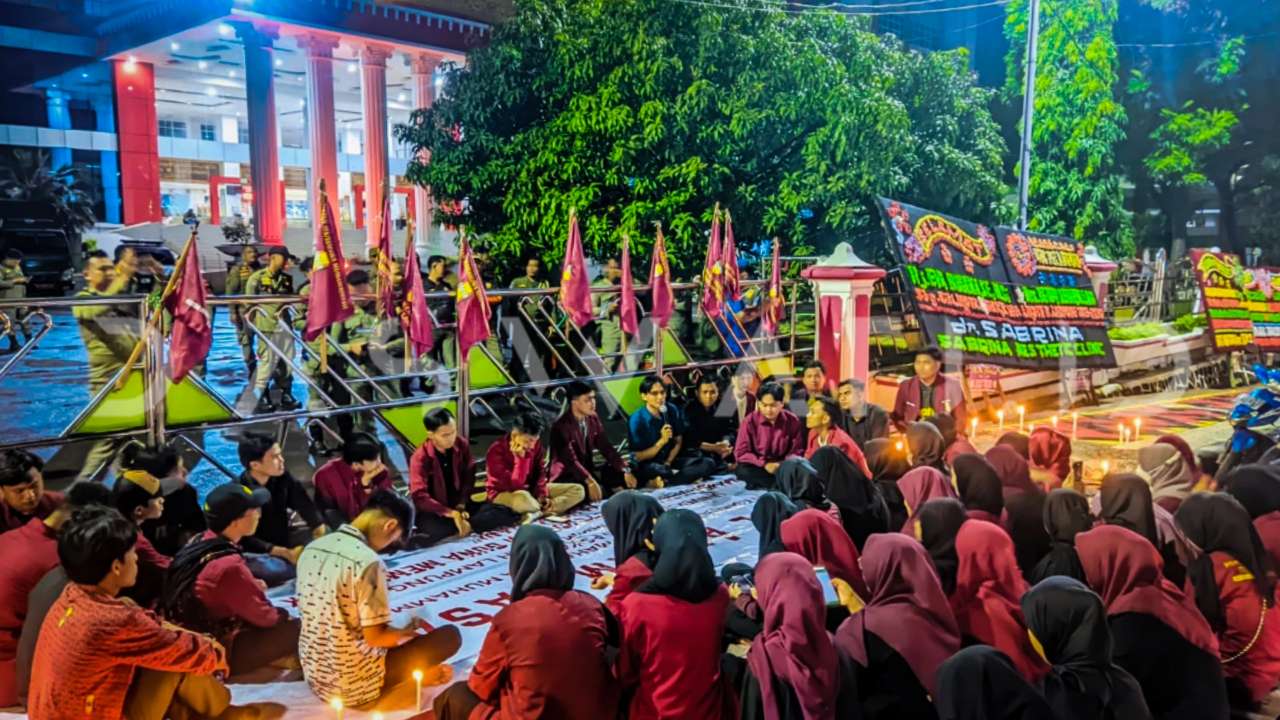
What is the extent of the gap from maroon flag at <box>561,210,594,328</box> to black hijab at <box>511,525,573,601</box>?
506 centimetres

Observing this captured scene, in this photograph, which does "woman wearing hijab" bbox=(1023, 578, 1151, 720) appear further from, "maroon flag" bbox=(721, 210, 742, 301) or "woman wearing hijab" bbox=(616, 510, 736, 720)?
"maroon flag" bbox=(721, 210, 742, 301)

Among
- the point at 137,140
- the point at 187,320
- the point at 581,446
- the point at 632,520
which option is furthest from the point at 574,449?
the point at 137,140

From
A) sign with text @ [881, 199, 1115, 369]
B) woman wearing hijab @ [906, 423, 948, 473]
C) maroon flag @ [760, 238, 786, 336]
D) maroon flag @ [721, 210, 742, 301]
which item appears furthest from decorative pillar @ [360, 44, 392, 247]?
woman wearing hijab @ [906, 423, 948, 473]

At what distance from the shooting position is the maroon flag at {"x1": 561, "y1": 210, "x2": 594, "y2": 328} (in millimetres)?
8656

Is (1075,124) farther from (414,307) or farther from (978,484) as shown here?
(978,484)

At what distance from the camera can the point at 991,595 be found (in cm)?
413

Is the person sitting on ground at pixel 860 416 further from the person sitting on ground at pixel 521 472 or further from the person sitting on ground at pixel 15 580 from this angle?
the person sitting on ground at pixel 15 580

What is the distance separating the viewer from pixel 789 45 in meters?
13.0

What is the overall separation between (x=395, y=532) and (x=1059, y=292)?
9.33 m

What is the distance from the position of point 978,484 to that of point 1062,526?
29.5 inches

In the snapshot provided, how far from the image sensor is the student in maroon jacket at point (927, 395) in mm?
8680

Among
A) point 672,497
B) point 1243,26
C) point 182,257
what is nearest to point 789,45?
point 672,497

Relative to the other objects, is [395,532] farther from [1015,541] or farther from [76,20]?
[76,20]

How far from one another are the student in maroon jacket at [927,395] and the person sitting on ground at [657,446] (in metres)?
1.82
